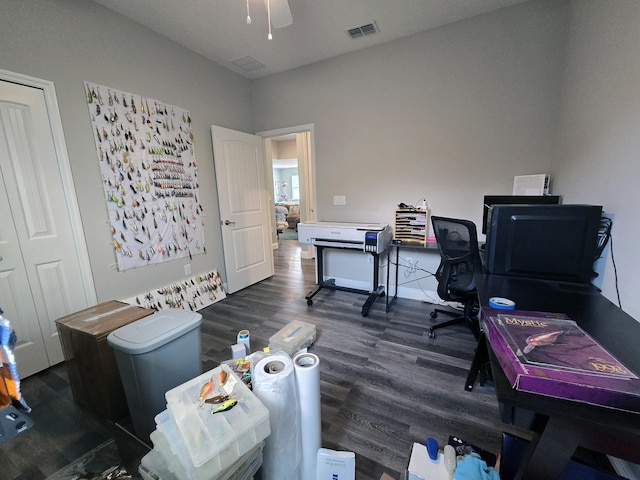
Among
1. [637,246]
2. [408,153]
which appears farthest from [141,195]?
[637,246]

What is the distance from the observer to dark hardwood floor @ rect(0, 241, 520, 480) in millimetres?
1303

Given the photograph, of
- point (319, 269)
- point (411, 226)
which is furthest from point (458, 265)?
point (319, 269)

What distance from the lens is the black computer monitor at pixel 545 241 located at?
1311mm

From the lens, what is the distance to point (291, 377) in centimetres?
98

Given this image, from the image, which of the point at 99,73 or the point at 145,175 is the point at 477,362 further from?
Answer: the point at 99,73

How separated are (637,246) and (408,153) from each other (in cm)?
202

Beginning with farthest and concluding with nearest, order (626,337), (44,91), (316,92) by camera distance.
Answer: (316,92), (44,91), (626,337)

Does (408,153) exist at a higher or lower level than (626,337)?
higher

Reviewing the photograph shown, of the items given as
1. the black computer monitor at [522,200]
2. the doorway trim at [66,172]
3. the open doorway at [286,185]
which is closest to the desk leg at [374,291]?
the black computer monitor at [522,200]

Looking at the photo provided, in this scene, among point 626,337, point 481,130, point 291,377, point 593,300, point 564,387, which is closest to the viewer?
point 564,387

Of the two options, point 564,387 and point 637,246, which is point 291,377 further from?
point 637,246

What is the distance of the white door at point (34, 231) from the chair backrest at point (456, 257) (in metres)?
3.01

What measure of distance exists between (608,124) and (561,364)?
1.66m

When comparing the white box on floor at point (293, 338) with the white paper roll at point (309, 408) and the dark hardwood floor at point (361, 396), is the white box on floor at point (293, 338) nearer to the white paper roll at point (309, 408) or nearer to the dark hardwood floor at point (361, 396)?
the dark hardwood floor at point (361, 396)
